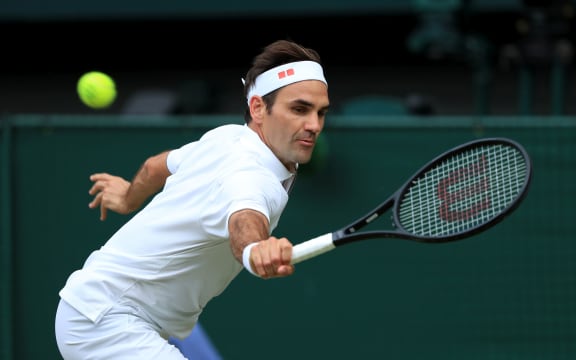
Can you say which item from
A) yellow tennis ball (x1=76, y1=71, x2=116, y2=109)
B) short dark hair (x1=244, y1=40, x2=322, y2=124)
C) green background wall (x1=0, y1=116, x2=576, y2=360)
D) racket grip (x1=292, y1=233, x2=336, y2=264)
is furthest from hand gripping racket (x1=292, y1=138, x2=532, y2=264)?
green background wall (x1=0, y1=116, x2=576, y2=360)

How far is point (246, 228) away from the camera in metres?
3.23

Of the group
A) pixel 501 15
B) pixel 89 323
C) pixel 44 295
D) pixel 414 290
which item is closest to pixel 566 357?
pixel 414 290

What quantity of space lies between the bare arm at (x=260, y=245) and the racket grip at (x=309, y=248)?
0.37 feet

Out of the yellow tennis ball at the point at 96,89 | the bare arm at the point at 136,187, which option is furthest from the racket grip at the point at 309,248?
the yellow tennis ball at the point at 96,89

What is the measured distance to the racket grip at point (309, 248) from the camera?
330 cm

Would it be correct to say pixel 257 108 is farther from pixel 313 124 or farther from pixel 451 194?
pixel 451 194

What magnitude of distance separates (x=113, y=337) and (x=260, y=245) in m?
0.87

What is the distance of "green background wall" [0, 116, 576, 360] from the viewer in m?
6.35

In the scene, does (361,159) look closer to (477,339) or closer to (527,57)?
(477,339)

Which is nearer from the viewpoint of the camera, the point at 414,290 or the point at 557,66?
the point at 414,290

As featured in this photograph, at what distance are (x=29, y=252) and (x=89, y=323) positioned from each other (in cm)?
291

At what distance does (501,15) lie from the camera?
10.7 metres

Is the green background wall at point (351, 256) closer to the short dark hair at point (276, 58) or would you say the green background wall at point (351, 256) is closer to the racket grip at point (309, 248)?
the short dark hair at point (276, 58)

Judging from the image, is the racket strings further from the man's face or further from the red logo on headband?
the red logo on headband
